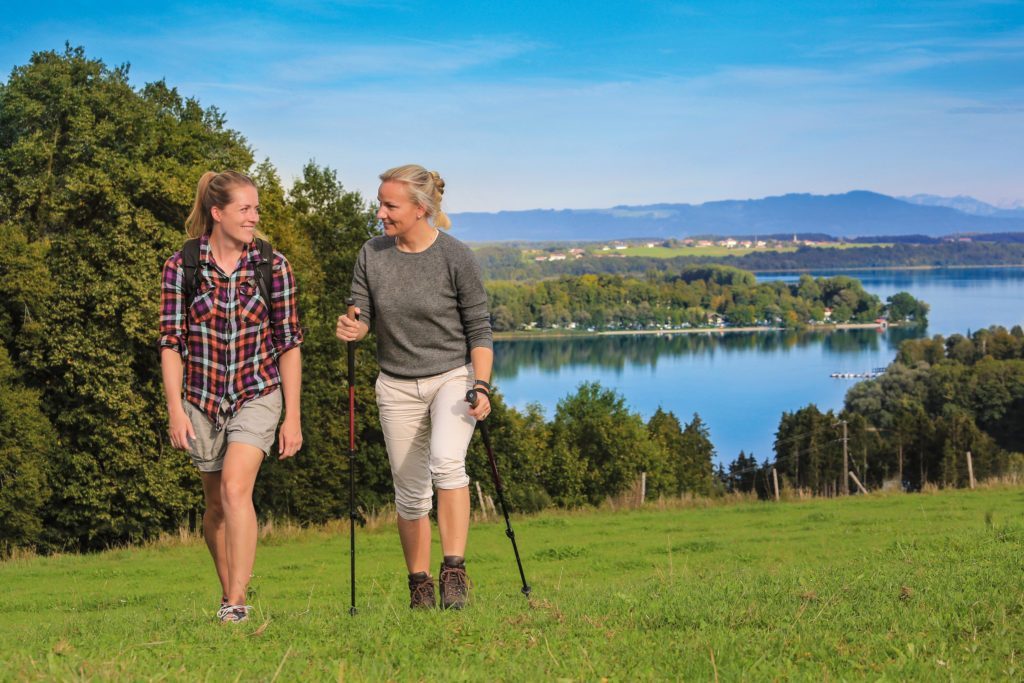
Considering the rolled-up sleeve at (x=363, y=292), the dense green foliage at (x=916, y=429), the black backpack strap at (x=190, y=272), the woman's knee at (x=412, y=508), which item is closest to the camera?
the black backpack strap at (x=190, y=272)

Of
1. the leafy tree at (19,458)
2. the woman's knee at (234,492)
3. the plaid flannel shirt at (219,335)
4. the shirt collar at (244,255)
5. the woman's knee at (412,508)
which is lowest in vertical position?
the leafy tree at (19,458)

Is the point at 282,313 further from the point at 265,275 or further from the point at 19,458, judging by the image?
the point at 19,458

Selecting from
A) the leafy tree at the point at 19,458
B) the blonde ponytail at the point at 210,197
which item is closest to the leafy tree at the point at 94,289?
the leafy tree at the point at 19,458

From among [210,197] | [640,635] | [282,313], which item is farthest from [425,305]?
[640,635]

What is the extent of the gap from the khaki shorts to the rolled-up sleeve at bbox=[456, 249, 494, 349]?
117 cm

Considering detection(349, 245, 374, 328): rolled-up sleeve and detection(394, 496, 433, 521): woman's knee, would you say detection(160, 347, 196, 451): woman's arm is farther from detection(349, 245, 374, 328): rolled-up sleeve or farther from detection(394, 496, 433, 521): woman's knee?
detection(394, 496, 433, 521): woman's knee

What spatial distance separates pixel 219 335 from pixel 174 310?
0.93 ft

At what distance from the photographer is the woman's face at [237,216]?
19.4 ft

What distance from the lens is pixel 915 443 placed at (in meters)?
85.8

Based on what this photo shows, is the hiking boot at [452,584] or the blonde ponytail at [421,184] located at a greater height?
the blonde ponytail at [421,184]

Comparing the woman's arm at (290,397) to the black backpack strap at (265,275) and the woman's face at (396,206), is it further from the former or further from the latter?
the woman's face at (396,206)

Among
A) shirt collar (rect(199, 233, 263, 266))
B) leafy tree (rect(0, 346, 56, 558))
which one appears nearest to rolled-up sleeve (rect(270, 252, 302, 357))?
shirt collar (rect(199, 233, 263, 266))

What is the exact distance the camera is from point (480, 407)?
594 cm

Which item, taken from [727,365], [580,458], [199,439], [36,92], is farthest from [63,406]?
[727,365]
